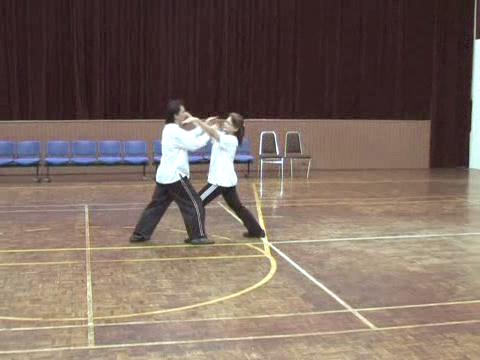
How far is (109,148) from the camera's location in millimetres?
16156

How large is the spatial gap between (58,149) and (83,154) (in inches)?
24.7

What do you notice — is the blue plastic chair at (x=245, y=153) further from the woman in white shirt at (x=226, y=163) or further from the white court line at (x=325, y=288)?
the white court line at (x=325, y=288)

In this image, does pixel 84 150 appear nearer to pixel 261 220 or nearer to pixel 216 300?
pixel 261 220

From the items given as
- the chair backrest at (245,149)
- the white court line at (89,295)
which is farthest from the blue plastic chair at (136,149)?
the white court line at (89,295)

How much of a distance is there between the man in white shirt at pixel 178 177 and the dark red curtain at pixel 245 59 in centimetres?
1018

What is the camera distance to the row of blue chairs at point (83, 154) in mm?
15289

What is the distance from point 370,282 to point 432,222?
3.99 meters

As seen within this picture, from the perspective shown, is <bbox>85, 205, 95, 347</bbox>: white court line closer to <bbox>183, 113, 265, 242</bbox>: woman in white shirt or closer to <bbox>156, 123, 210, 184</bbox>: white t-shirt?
<bbox>156, 123, 210, 184</bbox>: white t-shirt

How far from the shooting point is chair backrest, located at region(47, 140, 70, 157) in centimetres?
1581

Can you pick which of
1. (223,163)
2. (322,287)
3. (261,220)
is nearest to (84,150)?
(261,220)

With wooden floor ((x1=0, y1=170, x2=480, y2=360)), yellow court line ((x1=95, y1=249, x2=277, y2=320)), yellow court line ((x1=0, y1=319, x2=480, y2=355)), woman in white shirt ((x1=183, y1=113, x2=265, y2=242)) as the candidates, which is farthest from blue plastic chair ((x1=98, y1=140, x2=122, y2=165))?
yellow court line ((x1=0, y1=319, x2=480, y2=355))

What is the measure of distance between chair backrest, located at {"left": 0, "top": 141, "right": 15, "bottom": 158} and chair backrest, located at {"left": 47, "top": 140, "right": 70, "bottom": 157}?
2.83 ft

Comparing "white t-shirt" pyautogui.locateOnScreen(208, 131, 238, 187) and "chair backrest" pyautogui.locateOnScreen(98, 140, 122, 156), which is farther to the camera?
"chair backrest" pyautogui.locateOnScreen(98, 140, 122, 156)

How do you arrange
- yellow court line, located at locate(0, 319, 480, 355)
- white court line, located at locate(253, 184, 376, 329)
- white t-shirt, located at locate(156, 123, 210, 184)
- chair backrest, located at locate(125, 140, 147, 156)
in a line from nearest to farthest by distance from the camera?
yellow court line, located at locate(0, 319, 480, 355)
white court line, located at locate(253, 184, 376, 329)
white t-shirt, located at locate(156, 123, 210, 184)
chair backrest, located at locate(125, 140, 147, 156)
